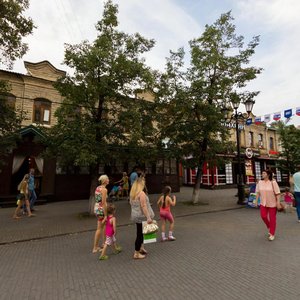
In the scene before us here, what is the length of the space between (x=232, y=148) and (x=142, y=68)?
291 inches

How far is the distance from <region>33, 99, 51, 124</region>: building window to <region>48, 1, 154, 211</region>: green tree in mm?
6916

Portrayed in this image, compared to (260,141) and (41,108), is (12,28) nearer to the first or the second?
(41,108)

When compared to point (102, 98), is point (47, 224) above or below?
below

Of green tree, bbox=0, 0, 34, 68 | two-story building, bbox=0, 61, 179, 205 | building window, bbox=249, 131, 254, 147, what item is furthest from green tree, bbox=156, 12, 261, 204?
building window, bbox=249, 131, 254, 147

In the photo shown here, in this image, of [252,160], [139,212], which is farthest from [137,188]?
[252,160]

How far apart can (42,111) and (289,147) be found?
73.7 feet

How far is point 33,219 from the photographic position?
930 centimetres

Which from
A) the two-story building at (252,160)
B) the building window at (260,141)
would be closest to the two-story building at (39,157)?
the two-story building at (252,160)

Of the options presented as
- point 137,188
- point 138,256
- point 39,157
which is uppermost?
point 39,157

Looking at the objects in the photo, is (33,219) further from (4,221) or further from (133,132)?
(133,132)

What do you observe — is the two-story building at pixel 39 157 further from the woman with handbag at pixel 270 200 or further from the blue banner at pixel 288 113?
the blue banner at pixel 288 113

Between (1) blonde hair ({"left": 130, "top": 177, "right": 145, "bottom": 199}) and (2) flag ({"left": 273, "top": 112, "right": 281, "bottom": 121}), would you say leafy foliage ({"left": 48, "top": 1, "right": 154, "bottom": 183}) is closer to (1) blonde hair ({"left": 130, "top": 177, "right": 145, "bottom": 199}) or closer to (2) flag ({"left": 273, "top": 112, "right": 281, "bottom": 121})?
(1) blonde hair ({"left": 130, "top": 177, "right": 145, "bottom": 199})

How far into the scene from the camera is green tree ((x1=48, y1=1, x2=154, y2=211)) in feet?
30.0

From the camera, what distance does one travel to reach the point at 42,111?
52.7 ft
